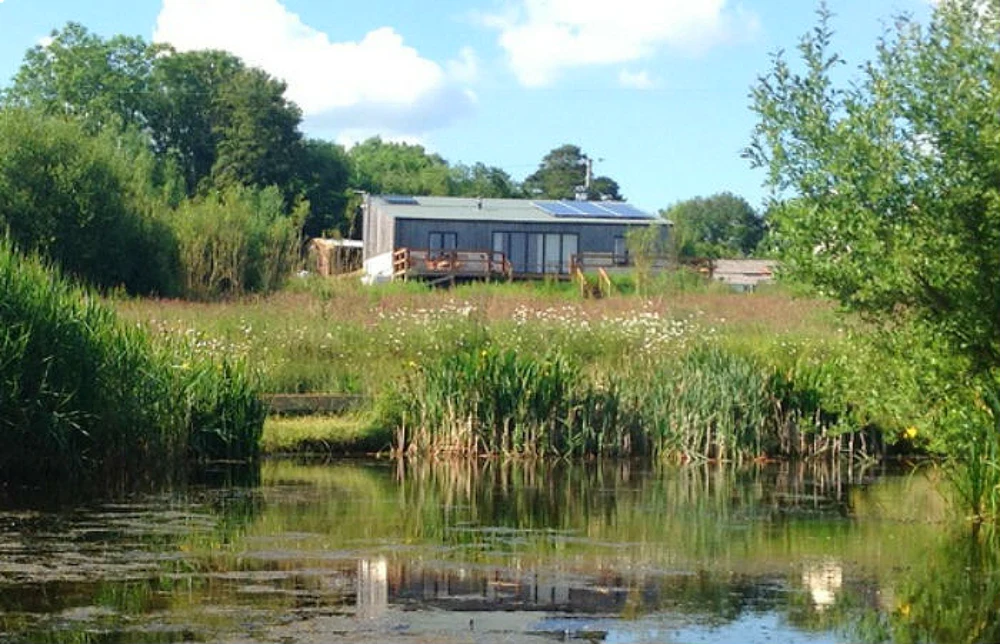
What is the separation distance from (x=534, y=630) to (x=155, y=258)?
3497 cm

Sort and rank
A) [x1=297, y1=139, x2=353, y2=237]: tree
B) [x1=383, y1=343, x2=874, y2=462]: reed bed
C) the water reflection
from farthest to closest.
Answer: [x1=297, y1=139, x2=353, y2=237]: tree, [x1=383, y1=343, x2=874, y2=462]: reed bed, the water reflection

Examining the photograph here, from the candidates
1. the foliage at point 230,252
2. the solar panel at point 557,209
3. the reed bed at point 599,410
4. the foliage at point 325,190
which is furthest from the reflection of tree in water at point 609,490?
the foliage at point 325,190

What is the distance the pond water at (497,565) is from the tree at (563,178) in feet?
337

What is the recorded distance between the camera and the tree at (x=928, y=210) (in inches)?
587

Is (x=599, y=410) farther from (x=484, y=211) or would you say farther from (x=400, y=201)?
(x=400, y=201)

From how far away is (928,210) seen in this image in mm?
15141

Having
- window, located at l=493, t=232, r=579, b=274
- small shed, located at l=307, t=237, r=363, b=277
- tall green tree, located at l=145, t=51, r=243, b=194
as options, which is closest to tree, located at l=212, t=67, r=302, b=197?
tall green tree, located at l=145, t=51, r=243, b=194

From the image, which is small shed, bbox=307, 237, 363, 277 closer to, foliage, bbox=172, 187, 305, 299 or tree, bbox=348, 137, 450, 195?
foliage, bbox=172, 187, 305, 299

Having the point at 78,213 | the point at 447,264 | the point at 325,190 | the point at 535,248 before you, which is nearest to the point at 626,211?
the point at 535,248

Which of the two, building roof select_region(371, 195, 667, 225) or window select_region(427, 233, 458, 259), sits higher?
building roof select_region(371, 195, 667, 225)

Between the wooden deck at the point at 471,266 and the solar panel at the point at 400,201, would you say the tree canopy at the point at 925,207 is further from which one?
the solar panel at the point at 400,201

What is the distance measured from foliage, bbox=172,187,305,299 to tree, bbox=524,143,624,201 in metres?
78.5

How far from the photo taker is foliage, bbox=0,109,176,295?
143ft

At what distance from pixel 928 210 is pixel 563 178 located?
109 m
